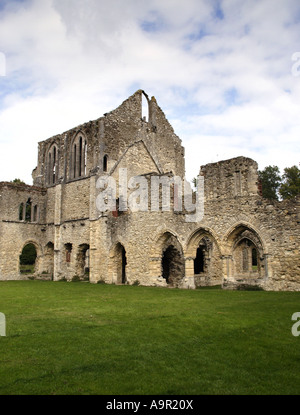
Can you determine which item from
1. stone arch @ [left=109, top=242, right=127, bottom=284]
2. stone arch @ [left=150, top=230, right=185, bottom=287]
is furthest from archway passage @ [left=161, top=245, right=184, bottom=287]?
stone arch @ [left=109, top=242, right=127, bottom=284]

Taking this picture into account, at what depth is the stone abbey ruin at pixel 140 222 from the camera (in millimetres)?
15797

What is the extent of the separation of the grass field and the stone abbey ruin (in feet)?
19.7

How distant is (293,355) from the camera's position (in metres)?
5.90

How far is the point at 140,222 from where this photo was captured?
20.3m

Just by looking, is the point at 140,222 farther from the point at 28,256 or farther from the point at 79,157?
the point at 28,256

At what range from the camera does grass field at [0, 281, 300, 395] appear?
4.64 metres

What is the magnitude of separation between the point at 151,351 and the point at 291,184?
38472mm

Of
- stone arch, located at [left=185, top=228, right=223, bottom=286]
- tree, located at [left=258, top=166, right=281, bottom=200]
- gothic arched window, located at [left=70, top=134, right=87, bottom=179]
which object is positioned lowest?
stone arch, located at [left=185, top=228, right=223, bottom=286]

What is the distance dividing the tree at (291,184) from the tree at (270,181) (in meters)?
4.79

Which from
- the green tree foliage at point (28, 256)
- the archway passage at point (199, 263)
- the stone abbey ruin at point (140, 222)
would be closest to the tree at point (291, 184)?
A: the stone abbey ruin at point (140, 222)

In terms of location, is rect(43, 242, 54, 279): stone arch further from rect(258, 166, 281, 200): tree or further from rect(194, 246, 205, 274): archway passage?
rect(258, 166, 281, 200): tree

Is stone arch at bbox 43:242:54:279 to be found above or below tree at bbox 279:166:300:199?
below
